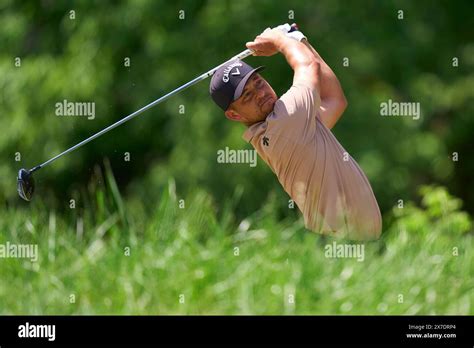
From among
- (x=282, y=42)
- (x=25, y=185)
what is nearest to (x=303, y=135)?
(x=282, y=42)

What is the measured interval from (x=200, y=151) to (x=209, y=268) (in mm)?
3821

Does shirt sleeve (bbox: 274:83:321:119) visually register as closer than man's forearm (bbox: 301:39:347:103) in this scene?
Yes

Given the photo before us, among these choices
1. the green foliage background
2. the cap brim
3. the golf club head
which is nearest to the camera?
the cap brim

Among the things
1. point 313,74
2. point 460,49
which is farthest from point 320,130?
point 460,49

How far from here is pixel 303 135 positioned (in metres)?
3.66

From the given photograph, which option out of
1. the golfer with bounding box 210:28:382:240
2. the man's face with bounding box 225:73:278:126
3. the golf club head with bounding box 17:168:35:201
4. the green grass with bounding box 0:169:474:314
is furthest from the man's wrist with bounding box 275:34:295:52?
the golf club head with bounding box 17:168:35:201

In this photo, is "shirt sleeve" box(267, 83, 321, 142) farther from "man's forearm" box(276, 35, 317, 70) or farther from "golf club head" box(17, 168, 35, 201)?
"golf club head" box(17, 168, 35, 201)

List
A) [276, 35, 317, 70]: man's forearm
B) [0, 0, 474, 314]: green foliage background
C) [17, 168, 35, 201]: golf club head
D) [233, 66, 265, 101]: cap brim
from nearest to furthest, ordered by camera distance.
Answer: [233, 66, 265, 101]: cap brim, [276, 35, 317, 70]: man's forearm, [0, 0, 474, 314]: green foliage background, [17, 168, 35, 201]: golf club head

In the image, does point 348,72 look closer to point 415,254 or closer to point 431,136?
point 431,136

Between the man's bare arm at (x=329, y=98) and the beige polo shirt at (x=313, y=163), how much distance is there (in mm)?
51

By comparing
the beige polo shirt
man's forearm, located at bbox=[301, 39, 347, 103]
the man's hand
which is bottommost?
the beige polo shirt

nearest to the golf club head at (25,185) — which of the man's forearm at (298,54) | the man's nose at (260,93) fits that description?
the man's nose at (260,93)

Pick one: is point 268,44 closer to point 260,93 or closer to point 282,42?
point 282,42

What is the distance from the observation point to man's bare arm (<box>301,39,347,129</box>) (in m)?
3.74
